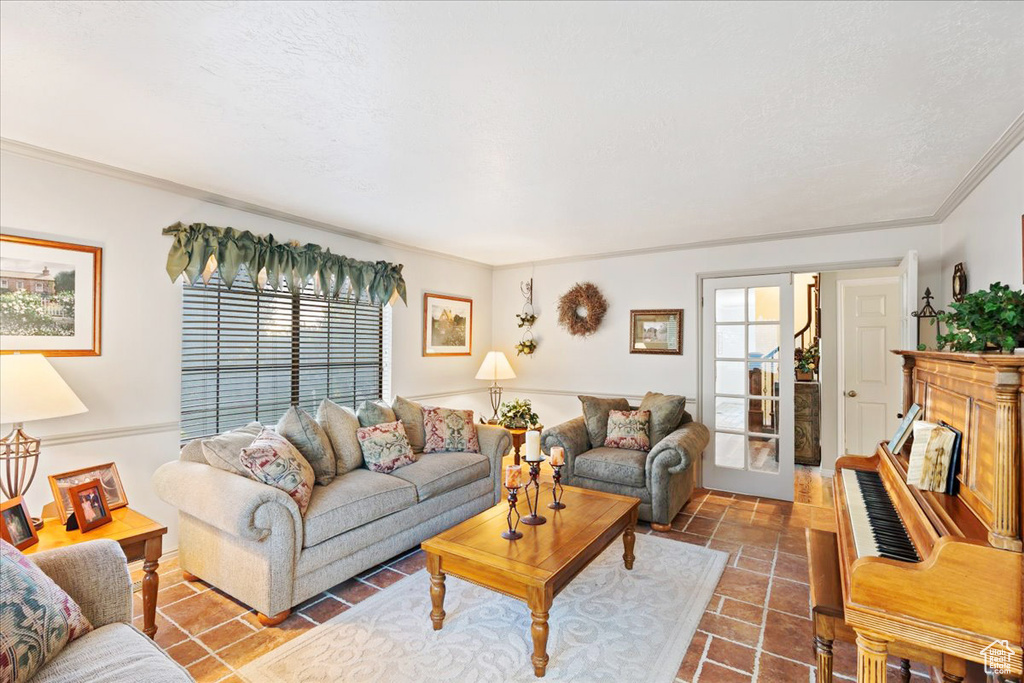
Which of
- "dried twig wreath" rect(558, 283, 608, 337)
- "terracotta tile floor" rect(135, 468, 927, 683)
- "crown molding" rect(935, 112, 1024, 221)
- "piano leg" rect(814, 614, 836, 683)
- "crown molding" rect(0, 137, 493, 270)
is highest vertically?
"crown molding" rect(935, 112, 1024, 221)

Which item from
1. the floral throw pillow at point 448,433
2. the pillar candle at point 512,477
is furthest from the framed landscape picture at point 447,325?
the pillar candle at point 512,477

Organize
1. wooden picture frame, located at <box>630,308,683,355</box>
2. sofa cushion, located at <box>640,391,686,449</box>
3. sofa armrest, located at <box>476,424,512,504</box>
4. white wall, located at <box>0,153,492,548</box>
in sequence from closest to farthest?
white wall, located at <box>0,153,492,548</box>
sofa armrest, located at <box>476,424,512,504</box>
sofa cushion, located at <box>640,391,686,449</box>
wooden picture frame, located at <box>630,308,683,355</box>

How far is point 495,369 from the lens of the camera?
5297 mm

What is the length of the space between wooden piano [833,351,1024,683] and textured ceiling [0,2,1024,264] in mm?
1114

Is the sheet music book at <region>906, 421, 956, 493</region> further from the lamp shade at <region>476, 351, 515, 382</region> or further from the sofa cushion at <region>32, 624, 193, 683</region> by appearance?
the lamp shade at <region>476, 351, 515, 382</region>

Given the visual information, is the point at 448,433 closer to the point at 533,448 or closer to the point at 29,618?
the point at 533,448

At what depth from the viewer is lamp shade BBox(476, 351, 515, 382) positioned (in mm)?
5273

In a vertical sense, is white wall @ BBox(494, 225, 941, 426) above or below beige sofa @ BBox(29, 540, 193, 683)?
above

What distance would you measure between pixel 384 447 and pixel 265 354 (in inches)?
48.5

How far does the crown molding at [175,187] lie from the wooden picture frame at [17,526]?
178 cm

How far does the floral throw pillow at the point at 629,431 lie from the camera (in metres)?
4.03

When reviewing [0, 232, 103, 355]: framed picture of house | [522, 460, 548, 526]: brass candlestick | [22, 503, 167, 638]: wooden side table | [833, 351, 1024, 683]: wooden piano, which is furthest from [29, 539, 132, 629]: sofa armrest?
[833, 351, 1024, 683]: wooden piano

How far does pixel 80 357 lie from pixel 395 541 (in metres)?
2.06

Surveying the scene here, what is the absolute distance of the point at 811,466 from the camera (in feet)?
18.0
